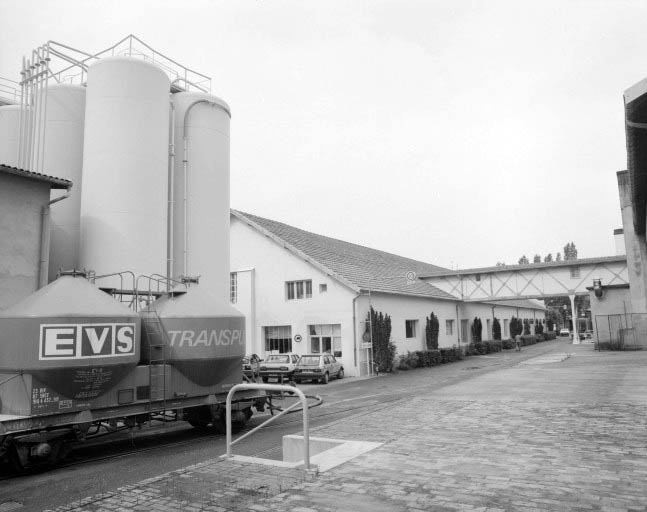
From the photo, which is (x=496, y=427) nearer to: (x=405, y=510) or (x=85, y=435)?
(x=405, y=510)

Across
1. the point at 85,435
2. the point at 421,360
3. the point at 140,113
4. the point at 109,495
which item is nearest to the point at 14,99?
the point at 140,113

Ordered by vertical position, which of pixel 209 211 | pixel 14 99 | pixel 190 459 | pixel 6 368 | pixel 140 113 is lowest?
pixel 190 459

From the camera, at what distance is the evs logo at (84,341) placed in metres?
9.23

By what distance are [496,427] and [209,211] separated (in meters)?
10.0

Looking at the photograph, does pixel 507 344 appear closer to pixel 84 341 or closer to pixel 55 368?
pixel 84 341

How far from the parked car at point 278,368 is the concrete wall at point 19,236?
13484 millimetres

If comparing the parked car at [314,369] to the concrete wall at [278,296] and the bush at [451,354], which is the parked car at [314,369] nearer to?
the concrete wall at [278,296]

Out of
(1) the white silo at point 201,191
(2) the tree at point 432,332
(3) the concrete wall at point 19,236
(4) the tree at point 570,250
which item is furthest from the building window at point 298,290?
(4) the tree at point 570,250

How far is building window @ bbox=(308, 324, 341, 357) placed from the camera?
28422 millimetres

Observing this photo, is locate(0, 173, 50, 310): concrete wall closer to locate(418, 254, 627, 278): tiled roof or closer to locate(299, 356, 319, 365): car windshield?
locate(299, 356, 319, 365): car windshield

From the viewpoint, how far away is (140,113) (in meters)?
14.5

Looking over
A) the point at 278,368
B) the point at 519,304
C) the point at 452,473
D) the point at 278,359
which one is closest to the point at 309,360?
the point at 278,368

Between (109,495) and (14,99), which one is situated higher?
(14,99)

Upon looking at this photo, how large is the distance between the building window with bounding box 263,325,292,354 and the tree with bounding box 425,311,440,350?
975 cm
